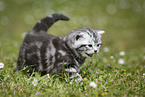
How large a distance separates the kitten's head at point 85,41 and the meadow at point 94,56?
29 cm

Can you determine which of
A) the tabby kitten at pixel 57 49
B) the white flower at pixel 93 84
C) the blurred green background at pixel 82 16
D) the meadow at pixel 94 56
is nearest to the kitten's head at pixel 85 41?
the tabby kitten at pixel 57 49

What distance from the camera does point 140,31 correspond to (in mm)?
7230

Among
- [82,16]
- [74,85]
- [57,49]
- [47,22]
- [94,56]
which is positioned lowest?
[74,85]

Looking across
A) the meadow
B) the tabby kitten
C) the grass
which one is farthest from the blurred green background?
the tabby kitten

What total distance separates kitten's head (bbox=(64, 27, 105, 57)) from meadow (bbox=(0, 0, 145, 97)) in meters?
0.29

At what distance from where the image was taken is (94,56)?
3.90 meters

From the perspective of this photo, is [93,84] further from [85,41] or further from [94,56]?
[94,56]

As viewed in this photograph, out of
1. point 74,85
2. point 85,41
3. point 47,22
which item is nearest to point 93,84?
point 74,85

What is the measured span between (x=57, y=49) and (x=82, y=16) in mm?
5797

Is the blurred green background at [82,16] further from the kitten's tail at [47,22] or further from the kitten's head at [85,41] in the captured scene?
the kitten's head at [85,41]

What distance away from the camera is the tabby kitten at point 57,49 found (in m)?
2.55

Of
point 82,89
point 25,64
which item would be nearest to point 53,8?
point 25,64

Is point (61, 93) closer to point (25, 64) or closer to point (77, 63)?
point (77, 63)

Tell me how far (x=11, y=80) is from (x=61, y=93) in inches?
33.3
